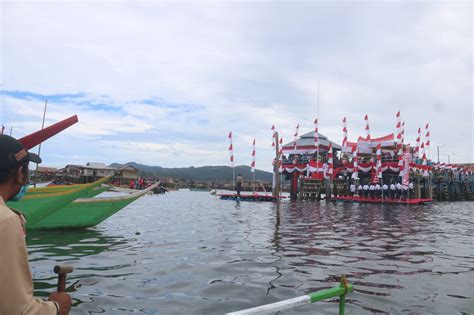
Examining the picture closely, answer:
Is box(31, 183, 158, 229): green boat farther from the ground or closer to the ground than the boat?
closer to the ground

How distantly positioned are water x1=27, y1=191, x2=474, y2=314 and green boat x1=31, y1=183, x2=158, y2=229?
543 millimetres

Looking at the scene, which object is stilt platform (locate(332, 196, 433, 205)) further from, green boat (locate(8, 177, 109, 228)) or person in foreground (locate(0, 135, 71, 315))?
person in foreground (locate(0, 135, 71, 315))

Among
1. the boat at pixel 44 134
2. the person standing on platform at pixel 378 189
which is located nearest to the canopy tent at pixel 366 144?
the person standing on platform at pixel 378 189

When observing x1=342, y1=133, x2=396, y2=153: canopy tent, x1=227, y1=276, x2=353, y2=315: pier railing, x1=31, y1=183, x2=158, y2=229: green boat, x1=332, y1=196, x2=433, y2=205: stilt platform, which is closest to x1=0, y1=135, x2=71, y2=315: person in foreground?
x1=227, y1=276, x2=353, y2=315: pier railing

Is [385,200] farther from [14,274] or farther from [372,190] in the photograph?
[14,274]

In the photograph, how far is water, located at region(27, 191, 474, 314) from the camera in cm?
663

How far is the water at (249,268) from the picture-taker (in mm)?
6633

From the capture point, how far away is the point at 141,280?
26.1ft

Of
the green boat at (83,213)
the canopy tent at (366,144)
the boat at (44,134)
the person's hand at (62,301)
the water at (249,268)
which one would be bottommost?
the water at (249,268)

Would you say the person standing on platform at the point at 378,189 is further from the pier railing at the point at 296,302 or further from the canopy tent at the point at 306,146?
the pier railing at the point at 296,302

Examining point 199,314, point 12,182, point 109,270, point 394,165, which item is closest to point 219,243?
point 109,270

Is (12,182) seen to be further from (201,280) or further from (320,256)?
(320,256)

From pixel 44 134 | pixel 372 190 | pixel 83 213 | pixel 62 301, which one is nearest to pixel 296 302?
pixel 62 301

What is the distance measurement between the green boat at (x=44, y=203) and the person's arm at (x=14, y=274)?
11.9 m
